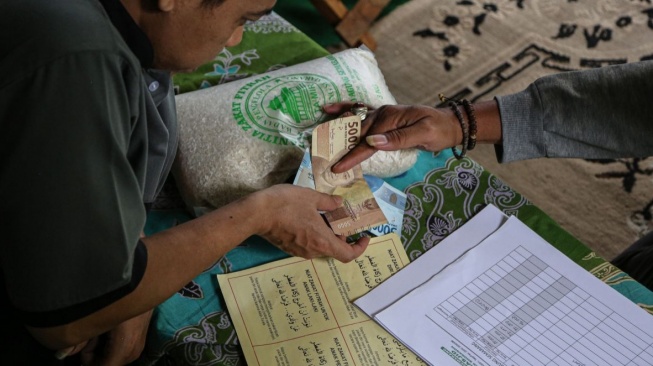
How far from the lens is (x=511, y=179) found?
6.94 feet

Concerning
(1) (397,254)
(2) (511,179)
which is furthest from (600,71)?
(2) (511,179)

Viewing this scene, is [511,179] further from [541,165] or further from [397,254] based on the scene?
[397,254]

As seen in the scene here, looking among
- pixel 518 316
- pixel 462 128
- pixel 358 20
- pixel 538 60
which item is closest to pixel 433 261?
pixel 518 316

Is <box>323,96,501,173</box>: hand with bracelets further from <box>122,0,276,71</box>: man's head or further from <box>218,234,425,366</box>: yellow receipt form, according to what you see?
<box>122,0,276,71</box>: man's head

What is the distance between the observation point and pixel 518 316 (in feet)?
3.47

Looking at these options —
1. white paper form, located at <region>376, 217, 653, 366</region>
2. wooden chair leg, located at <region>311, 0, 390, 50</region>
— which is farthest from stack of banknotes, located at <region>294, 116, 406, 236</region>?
wooden chair leg, located at <region>311, 0, 390, 50</region>

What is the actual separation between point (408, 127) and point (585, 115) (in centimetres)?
30

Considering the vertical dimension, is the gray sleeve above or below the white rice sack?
above

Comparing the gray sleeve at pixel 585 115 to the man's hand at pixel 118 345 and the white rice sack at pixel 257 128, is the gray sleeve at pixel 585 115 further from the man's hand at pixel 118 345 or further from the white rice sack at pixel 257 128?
the man's hand at pixel 118 345

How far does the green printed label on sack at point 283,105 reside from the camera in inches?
47.0

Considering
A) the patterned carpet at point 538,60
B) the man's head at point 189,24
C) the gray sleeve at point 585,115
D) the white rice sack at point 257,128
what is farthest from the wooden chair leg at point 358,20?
the man's head at point 189,24

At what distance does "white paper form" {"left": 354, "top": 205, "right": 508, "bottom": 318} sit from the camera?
1069 millimetres

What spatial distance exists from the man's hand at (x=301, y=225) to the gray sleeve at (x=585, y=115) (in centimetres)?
36

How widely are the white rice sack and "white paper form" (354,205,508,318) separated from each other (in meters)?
0.16
